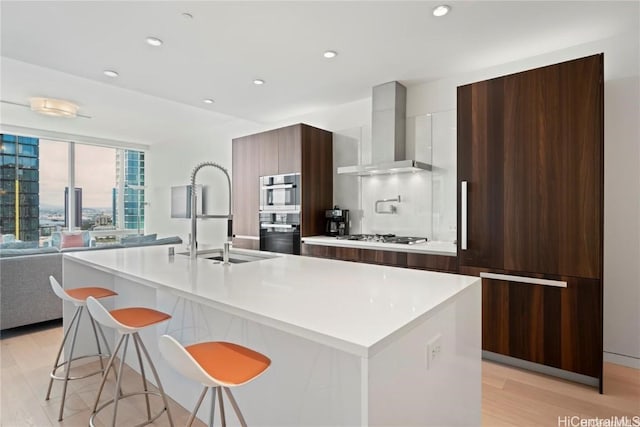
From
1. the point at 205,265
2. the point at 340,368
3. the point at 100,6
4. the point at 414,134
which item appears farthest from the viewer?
the point at 414,134

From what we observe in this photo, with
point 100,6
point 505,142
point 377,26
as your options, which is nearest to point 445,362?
point 505,142

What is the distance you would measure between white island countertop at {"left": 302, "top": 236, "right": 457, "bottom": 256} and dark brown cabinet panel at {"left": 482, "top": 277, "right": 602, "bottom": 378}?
1.36ft

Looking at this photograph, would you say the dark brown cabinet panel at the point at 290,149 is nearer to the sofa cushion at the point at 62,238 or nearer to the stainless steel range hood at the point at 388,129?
the stainless steel range hood at the point at 388,129

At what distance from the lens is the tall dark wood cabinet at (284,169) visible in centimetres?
407

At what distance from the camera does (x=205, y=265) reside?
6.56 feet

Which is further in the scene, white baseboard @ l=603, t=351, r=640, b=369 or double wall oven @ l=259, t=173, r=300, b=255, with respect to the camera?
double wall oven @ l=259, t=173, r=300, b=255

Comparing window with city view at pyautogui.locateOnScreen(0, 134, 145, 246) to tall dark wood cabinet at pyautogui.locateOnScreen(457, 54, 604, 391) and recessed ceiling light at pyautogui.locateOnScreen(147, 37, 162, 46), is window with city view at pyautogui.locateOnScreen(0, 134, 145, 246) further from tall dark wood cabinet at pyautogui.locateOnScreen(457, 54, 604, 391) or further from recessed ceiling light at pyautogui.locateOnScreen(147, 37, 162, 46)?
tall dark wood cabinet at pyautogui.locateOnScreen(457, 54, 604, 391)

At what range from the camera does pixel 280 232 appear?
13.9ft

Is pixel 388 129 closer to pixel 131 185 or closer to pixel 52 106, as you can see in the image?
pixel 52 106

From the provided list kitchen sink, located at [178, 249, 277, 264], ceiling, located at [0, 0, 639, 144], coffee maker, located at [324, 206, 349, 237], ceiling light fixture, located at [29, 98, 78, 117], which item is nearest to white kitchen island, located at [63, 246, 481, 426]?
kitchen sink, located at [178, 249, 277, 264]

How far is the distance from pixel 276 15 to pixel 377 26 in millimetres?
735

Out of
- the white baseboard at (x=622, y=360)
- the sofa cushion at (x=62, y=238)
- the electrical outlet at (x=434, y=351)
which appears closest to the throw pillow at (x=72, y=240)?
the sofa cushion at (x=62, y=238)

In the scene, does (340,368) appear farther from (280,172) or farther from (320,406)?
(280,172)

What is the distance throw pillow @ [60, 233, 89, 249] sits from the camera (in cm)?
560
